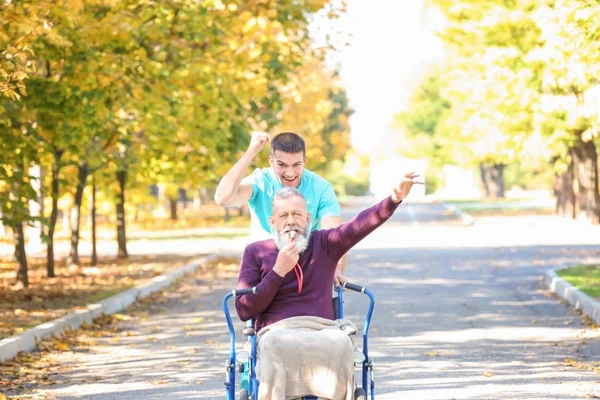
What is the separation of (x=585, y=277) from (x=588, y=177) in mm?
21833

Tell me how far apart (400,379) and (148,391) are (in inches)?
77.0

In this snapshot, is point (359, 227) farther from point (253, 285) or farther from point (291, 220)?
point (253, 285)

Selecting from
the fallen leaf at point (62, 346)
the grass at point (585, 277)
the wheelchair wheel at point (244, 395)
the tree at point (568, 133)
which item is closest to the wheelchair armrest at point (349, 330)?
the wheelchair wheel at point (244, 395)

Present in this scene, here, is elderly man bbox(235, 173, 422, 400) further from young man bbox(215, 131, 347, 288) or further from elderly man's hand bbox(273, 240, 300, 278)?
young man bbox(215, 131, 347, 288)

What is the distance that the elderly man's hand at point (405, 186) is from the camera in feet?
19.9

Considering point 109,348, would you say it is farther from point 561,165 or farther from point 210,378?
point 561,165

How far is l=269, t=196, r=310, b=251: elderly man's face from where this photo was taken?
6.34m

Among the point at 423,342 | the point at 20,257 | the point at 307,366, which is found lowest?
the point at 423,342

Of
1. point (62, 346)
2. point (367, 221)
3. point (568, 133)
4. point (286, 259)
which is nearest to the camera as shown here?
point (286, 259)

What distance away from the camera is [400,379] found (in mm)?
9742

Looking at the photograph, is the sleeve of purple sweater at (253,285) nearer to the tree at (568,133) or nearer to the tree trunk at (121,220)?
the tree at (568,133)

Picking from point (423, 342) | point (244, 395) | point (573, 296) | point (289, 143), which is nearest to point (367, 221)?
point (289, 143)

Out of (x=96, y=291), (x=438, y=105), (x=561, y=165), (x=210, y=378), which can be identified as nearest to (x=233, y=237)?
(x=561, y=165)

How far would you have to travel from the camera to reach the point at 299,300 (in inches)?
254
